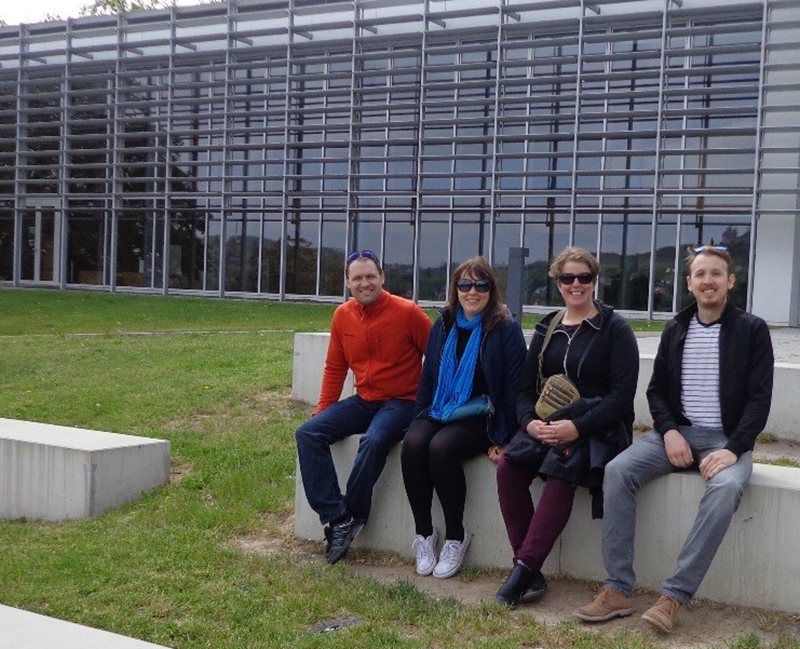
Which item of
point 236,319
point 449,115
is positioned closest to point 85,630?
point 236,319

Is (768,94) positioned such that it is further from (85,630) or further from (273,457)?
(85,630)

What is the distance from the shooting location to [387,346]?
6.39 metres

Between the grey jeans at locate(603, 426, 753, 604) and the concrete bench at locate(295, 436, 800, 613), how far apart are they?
0.13m

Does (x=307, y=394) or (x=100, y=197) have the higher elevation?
(x=100, y=197)

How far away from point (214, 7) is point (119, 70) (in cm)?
383

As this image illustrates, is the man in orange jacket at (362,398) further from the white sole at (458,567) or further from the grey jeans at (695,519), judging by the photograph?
the grey jeans at (695,519)

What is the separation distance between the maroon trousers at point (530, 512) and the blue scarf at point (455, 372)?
0.56 meters

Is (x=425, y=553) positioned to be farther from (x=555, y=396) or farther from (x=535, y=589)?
(x=555, y=396)

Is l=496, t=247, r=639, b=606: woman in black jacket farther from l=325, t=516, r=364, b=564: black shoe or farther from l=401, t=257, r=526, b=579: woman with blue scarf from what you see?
l=325, t=516, r=364, b=564: black shoe

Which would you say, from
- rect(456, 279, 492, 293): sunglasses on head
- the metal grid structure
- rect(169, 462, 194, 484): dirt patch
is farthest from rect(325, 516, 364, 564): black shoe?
the metal grid structure

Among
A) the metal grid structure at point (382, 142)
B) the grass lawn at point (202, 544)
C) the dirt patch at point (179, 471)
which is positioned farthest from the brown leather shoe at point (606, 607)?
the metal grid structure at point (382, 142)

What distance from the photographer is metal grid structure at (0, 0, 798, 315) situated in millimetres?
23828

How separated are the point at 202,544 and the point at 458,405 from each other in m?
1.73

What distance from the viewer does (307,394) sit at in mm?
10148
